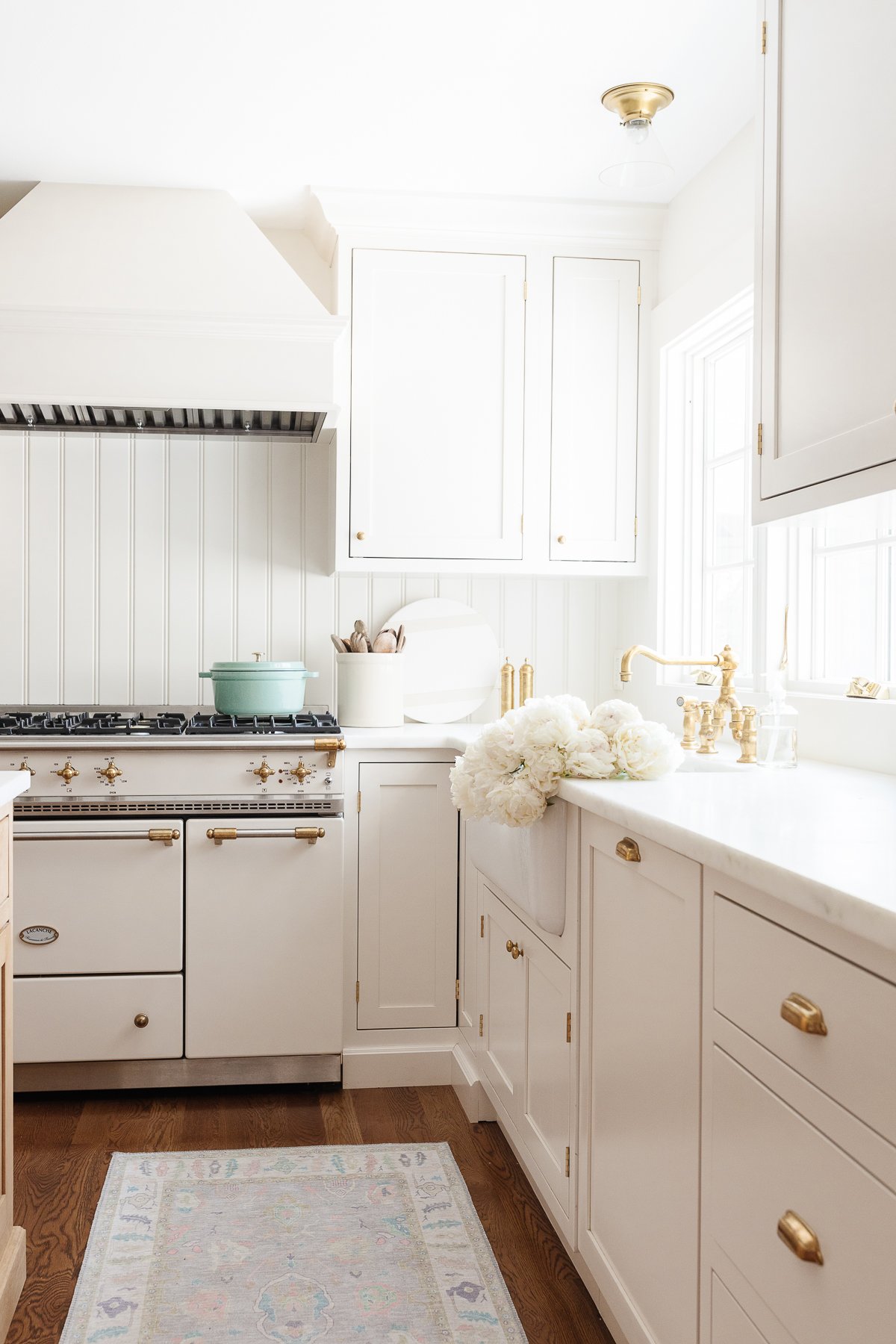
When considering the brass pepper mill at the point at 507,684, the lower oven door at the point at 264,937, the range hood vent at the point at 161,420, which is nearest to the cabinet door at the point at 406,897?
the lower oven door at the point at 264,937

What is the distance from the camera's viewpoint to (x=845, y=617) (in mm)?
2422

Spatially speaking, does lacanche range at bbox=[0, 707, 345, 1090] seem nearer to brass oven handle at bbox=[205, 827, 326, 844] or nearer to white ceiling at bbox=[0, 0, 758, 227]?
brass oven handle at bbox=[205, 827, 326, 844]

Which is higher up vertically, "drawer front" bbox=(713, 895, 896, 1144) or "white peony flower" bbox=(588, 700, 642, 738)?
"white peony flower" bbox=(588, 700, 642, 738)

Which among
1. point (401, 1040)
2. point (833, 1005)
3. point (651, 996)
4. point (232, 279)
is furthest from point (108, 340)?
point (833, 1005)

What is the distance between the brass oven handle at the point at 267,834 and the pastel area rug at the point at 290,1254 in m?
0.73

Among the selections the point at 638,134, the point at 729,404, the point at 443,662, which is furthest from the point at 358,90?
the point at 443,662

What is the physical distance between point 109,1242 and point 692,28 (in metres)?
Answer: 2.65

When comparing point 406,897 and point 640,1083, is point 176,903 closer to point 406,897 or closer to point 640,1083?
point 406,897

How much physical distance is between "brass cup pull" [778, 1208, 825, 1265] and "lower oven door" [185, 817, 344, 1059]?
1.86 meters

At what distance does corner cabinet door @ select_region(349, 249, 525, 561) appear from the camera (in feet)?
10.2

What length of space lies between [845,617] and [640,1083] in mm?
1280

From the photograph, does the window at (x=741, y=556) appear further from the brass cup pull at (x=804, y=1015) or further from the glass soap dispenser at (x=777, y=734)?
the brass cup pull at (x=804, y=1015)

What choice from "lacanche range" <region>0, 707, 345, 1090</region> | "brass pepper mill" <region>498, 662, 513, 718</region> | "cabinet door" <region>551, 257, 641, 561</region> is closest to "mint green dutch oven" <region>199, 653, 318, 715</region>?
"lacanche range" <region>0, 707, 345, 1090</region>

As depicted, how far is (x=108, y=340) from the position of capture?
2.93 metres
